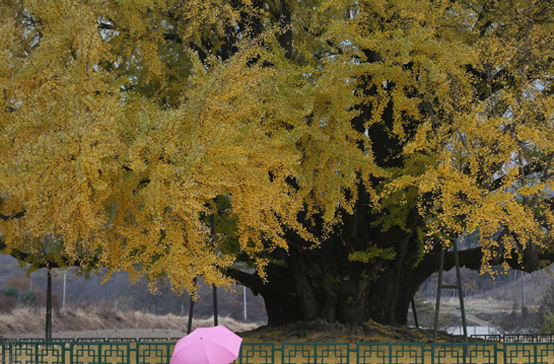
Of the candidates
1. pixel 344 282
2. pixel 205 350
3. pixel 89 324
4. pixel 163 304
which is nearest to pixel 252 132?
pixel 205 350

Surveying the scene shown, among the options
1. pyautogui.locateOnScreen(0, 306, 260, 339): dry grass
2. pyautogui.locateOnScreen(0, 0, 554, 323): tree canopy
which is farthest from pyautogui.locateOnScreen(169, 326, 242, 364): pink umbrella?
pyautogui.locateOnScreen(0, 306, 260, 339): dry grass

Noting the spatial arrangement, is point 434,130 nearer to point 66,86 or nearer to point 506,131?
point 506,131

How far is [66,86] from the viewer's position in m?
8.34

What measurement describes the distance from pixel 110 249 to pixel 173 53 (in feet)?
17.9

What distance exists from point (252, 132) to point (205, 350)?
14.0 ft

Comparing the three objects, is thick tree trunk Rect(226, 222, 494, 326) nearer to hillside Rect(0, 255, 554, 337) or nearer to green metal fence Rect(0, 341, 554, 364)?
green metal fence Rect(0, 341, 554, 364)

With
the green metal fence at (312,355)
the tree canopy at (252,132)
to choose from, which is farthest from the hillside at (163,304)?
the green metal fence at (312,355)

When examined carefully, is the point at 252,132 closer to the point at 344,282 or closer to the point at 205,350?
the point at 205,350

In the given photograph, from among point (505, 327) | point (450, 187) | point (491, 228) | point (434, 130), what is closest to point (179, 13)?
point (434, 130)

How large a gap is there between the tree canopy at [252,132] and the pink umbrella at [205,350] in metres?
2.51

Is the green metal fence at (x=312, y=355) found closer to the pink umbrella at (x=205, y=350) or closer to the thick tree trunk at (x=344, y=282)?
the thick tree trunk at (x=344, y=282)

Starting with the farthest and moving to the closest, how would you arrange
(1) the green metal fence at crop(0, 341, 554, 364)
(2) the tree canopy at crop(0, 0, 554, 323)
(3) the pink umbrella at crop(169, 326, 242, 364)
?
1. (1) the green metal fence at crop(0, 341, 554, 364)
2. (2) the tree canopy at crop(0, 0, 554, 323)
3. (3) the pink umbrella at crop(169, 326, 242, 364)

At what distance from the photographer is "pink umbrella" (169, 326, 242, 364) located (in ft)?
17.6

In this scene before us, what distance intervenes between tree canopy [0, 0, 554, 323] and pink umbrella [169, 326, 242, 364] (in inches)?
98.8
